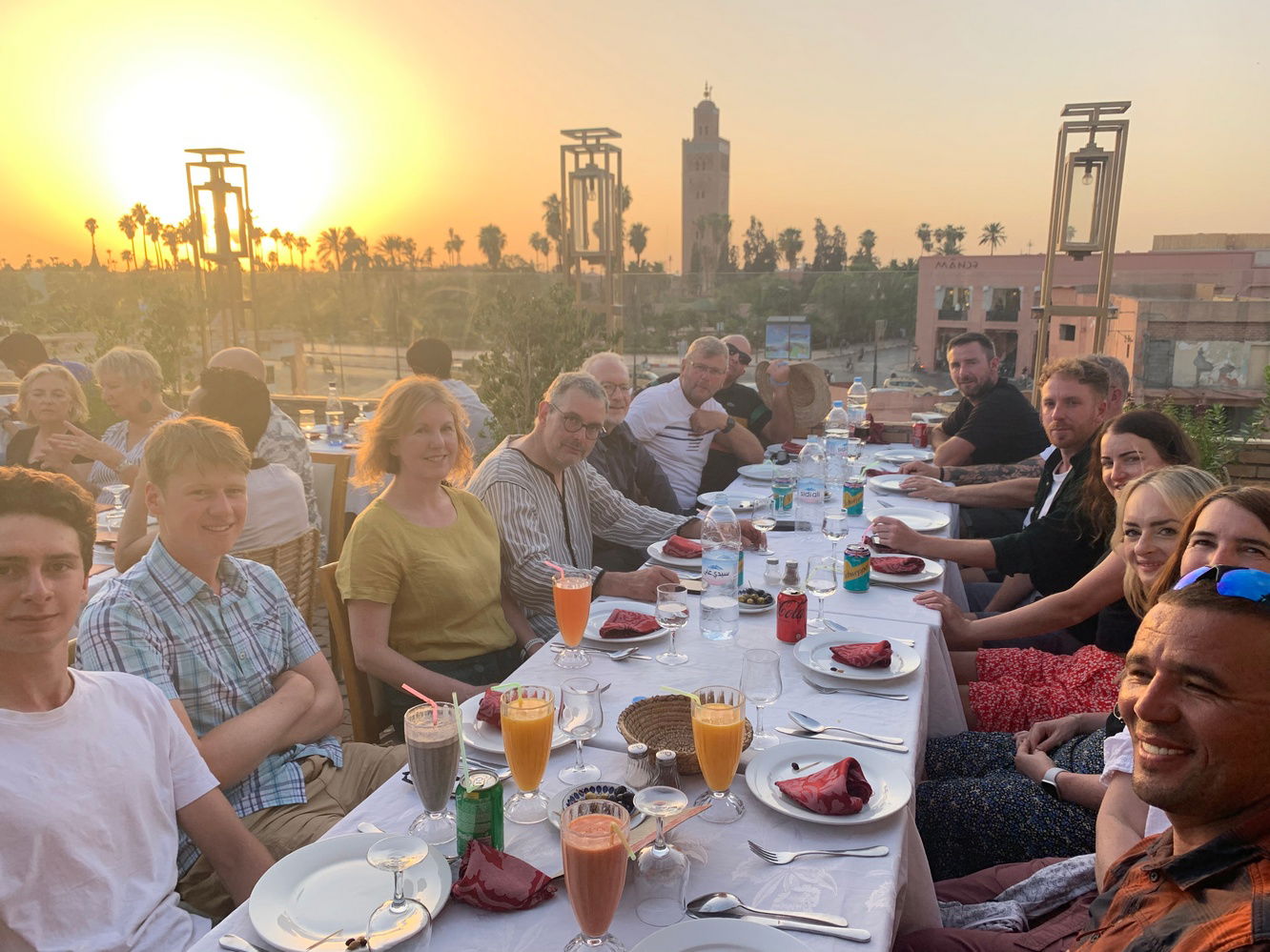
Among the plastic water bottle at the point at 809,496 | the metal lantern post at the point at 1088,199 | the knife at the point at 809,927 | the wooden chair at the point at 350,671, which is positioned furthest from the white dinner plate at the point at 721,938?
the metal lantern post at the point at 1088,199

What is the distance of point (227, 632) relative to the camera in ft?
6.15

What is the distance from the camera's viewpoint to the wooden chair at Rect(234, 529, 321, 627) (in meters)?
2.69

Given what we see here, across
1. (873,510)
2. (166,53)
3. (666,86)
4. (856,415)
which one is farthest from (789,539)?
(666,86)

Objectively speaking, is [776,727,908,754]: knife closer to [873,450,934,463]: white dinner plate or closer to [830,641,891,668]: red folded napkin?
[830,641,891,668]: red folded napkin

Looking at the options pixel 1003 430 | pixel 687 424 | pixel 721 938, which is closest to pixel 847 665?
pixel 721 938

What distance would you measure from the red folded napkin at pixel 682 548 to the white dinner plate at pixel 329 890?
1726mm

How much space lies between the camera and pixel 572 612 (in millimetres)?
2010

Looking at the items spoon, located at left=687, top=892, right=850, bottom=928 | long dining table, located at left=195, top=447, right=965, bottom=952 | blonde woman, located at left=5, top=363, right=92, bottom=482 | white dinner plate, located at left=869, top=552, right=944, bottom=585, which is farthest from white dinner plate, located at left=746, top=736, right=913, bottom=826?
blonde woman, located at left=5, top=363, right=92, bottom=482

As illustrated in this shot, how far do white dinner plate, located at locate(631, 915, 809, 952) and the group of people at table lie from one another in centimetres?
39

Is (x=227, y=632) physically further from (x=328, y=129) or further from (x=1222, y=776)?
(x=328, y=129)

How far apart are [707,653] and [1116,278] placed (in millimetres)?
13864

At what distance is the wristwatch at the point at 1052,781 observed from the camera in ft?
6.40

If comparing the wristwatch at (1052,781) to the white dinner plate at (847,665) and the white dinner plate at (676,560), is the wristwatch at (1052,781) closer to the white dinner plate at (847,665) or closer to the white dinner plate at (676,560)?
the white dinner plate at (847,665)

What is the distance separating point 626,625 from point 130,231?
1016cm
